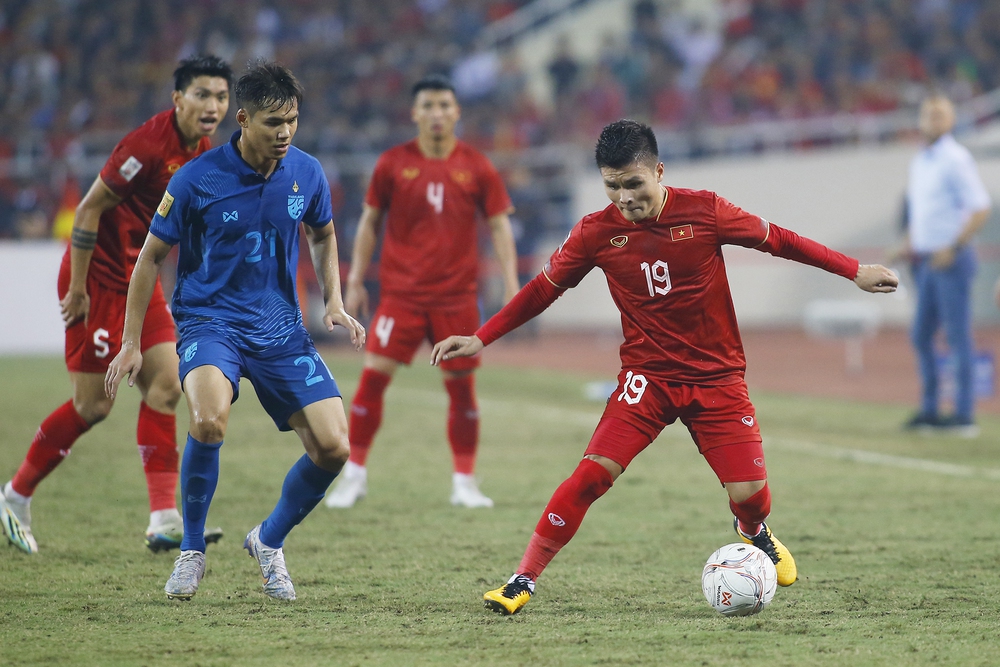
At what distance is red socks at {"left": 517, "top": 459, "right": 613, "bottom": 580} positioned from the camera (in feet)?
15.5

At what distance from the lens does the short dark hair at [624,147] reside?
15.1ft

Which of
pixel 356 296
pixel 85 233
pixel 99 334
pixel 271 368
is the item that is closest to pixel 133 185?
pixel 85 233

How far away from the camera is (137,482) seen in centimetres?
777

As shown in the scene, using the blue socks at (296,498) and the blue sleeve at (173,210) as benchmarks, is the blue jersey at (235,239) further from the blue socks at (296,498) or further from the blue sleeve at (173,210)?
the blue socks at (296,498)

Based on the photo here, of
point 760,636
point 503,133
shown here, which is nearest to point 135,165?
point 760,636

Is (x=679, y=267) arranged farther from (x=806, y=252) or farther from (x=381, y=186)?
(x=381, y=186)

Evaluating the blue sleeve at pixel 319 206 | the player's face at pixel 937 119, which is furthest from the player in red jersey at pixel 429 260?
the player's face at pixel 937 119

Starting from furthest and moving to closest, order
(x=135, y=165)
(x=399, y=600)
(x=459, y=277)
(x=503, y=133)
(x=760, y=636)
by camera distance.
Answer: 1. (x=503, y=133)
2. (x=459, y=277)
3. (x=135, y=165)
4. (x=399, y=600)
5. (x=760, y=636)

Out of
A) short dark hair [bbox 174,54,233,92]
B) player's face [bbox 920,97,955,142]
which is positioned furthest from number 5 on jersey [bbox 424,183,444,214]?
player's face [bbox 920,97,955,142]

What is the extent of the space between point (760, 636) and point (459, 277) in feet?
11.9

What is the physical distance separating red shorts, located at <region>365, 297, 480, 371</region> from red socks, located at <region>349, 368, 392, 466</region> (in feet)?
0.52

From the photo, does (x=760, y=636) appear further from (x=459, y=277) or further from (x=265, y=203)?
(x=459, y=277)

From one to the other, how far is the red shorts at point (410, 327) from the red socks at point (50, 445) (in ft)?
6.32

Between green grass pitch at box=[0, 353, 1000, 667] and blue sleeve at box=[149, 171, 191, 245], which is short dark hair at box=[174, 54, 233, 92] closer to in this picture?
blue sleeve at box=[149, 171, 191, 245]
